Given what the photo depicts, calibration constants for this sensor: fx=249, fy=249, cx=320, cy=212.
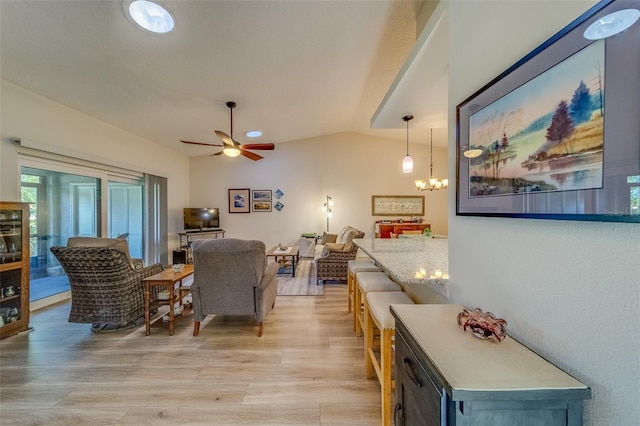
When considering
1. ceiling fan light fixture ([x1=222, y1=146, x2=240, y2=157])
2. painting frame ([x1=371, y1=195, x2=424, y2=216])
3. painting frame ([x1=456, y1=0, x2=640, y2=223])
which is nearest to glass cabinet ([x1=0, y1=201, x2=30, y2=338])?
ceiling fan light fixture ([x1=222, y1=146, x2=240, y2=157])

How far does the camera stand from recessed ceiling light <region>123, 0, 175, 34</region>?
1.81 m

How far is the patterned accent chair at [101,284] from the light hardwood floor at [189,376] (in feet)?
0.69

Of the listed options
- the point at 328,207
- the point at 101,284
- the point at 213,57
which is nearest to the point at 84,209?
the point at 101,284

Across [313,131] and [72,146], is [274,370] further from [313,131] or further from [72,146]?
[313,131]

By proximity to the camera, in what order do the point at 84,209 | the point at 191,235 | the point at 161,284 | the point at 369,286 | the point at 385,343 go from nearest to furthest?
the point at 385,343, the point at 369,286, the point at 161,284, the point at 84,209, the point at 191,235

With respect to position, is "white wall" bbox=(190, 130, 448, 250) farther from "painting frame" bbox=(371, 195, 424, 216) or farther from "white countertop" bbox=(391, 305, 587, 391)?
"white countertop" bbox=(391, 305, 587, 391)

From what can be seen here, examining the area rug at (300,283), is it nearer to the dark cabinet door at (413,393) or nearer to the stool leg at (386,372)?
the stool leg at (386,372)

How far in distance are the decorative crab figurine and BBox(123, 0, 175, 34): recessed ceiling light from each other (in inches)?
106

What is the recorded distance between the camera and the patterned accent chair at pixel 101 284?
2363mm

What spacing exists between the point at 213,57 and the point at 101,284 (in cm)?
254

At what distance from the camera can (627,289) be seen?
589mm

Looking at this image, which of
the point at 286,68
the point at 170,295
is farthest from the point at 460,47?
the point at 170,295

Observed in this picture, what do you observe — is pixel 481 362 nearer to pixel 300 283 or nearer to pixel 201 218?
pixel 300 283

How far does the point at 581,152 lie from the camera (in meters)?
0.66
